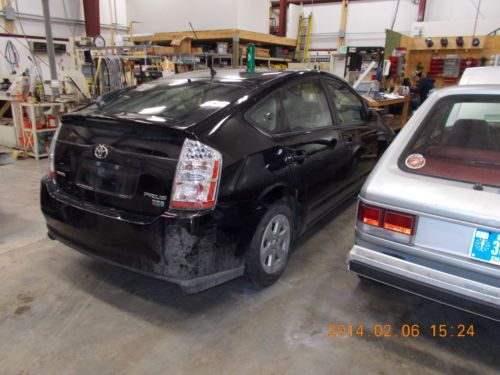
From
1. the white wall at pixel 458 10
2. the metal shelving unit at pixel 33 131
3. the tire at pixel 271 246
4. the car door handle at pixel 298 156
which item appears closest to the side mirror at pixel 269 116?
the car door handle at pixel 298 156

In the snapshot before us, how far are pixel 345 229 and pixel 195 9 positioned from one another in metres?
6.74

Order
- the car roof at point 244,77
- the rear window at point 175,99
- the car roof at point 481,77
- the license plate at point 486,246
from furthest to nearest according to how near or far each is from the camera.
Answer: the car roof at point 244,77 → the car roof at point 481,77 → the rear window at point 175,99 → the license plate at point 486,246

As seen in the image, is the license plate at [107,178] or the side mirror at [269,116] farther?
the side mirror at [269,116]

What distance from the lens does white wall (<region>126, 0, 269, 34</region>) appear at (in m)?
7.61

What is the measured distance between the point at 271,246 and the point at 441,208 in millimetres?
996

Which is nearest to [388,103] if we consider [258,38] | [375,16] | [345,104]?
[345,104]

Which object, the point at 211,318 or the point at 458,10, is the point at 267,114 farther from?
the point at 458,10

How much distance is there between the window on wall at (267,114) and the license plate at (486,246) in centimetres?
117

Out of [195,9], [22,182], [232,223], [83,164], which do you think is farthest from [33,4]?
[232,223]

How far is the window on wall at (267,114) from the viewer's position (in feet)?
6.90

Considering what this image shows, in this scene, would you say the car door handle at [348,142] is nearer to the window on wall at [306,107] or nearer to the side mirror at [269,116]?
the window on wall at [306,107]

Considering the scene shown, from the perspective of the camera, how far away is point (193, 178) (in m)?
1.72

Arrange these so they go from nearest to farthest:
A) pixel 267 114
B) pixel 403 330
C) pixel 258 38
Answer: pixel 403 330 → pixel 267 114 → pixel 258 38

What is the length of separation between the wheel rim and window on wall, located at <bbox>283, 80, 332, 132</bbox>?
0.60 metres
